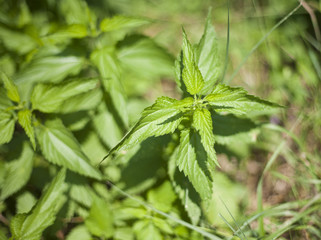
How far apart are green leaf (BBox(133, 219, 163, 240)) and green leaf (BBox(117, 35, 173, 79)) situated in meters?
1.14

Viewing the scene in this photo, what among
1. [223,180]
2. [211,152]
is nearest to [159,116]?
[211,152]

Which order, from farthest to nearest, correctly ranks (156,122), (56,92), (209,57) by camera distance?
(56,92) < (209,57) < (156,122)

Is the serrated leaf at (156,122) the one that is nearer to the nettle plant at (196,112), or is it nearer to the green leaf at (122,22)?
the nettle plant at (196,112)

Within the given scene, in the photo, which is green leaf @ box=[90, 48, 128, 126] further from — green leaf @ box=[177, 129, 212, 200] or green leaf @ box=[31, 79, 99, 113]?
green leaf @ box=[177, 129, 212, 200]

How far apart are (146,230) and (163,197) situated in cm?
27

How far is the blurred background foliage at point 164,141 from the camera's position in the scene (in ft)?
6.27

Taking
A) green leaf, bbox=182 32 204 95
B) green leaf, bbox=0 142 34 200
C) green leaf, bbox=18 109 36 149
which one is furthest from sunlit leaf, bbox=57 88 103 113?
green leaf, bbox=182 32 204 95

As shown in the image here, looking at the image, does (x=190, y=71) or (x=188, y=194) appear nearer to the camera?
(x=190, y=71)

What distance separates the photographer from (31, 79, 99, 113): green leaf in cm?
165

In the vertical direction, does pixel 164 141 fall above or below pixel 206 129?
below

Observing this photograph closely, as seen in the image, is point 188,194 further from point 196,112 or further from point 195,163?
point 196,112

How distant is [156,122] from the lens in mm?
1310

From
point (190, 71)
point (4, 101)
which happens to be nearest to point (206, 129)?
point (190, 71)

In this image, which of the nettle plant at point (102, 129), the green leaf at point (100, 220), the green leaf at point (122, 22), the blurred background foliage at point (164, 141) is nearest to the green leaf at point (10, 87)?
the nettle plant at point (102, 129)
